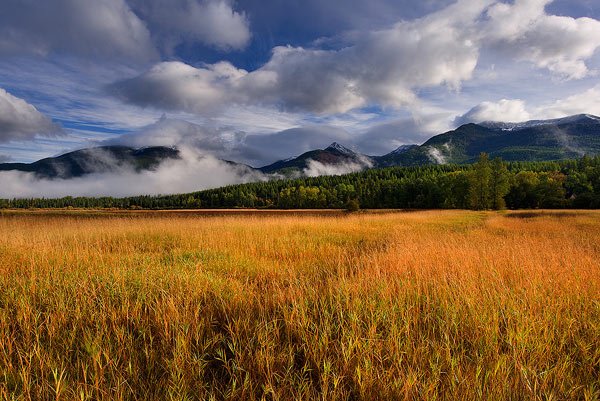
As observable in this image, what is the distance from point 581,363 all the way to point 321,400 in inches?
106

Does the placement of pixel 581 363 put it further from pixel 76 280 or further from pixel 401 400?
pixel 76 280

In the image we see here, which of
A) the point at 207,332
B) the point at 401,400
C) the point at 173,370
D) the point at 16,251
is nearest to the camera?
the point at 401,400

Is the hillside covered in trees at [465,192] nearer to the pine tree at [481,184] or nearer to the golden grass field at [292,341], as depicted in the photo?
the pine tree at [481,184]

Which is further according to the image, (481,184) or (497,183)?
(497,183)

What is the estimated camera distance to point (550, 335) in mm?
3080

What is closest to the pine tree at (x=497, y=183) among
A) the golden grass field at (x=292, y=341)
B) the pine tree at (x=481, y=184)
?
the pine tree at (x=481, y=184)

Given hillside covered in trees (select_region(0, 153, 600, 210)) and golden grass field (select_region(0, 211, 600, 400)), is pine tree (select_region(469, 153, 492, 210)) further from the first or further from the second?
golden grass field (select_region(0, 211, 600, 400))

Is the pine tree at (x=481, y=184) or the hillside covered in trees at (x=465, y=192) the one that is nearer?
the pine tree at (x=481, y=184)

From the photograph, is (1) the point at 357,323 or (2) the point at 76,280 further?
(2) the point at 76,280

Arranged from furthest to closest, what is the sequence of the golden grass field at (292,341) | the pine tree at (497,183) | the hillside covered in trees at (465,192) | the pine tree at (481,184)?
the hillside covered in trees at (465,192) → the pine tree at (497,183) → the pine tree at (481,184) → the golden grass field at (292,341)

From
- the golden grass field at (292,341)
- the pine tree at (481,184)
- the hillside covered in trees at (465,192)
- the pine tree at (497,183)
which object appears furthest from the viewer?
the hillside covered in trees at (465,192)

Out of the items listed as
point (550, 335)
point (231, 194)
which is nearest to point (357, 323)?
point (550, 335)


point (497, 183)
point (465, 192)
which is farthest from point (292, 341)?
point (465, 192)

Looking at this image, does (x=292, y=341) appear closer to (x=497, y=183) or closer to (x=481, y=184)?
(x=481, y=184)
